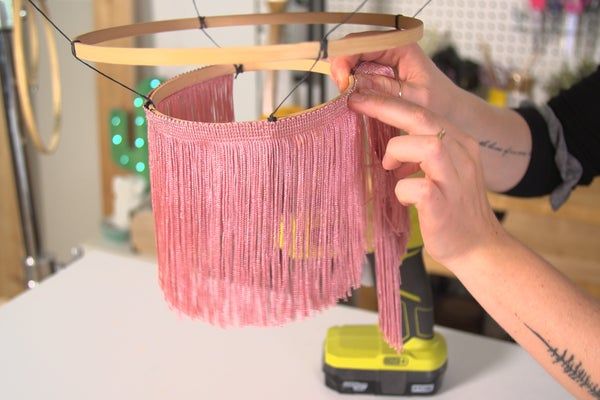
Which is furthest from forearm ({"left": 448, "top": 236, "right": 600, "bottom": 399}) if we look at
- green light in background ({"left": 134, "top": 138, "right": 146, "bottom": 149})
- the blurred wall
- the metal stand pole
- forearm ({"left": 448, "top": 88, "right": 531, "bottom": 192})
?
the blurred wall

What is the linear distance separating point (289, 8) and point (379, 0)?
211 mm

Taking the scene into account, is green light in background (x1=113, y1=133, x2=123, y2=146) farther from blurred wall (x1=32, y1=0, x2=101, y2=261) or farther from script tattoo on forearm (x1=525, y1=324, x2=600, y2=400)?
script tattoo on forearm (x1=525, y1=324, x2=600, y2=400)

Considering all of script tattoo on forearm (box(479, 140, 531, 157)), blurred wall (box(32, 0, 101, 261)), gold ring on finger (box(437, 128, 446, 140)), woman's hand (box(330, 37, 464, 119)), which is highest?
woman's hand (box(330, 37, 464, 119))

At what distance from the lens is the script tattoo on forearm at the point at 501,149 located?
0.82m

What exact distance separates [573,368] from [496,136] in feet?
1.09

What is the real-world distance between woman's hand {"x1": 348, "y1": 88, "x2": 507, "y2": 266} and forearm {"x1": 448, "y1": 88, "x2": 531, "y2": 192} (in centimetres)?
19

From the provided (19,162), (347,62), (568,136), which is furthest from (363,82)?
(19,162)

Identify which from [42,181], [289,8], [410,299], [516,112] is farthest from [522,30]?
[42,181]

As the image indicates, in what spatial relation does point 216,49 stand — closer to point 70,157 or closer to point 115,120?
point 115,120

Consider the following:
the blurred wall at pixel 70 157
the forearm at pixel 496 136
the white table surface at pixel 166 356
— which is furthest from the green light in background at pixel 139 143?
the forearm at pixel 496 136

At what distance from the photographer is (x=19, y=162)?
117cm

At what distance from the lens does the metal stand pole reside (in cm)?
106

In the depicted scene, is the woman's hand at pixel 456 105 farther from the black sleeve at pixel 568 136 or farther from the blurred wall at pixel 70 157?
the blurred wall at pixel 70 157

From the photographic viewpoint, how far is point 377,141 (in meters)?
0.66
